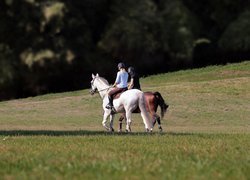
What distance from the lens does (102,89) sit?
84.3 ft

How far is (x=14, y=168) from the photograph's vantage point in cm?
1005

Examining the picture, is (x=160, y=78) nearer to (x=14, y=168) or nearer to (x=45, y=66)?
(x=45, y=66)

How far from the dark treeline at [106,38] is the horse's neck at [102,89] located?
24.6m

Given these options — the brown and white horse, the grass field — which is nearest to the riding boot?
the brown and white horse

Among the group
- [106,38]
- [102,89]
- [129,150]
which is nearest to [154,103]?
[102,89]

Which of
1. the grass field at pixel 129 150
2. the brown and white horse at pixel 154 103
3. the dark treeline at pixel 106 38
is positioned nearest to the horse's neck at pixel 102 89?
the brown and white horse at pixel 154 103

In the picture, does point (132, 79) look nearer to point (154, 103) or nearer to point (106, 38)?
point (154, 103)

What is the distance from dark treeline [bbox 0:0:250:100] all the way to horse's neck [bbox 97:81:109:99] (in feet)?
80.8

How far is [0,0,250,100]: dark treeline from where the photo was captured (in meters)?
51.3

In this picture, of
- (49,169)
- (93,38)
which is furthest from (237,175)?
(93,38)

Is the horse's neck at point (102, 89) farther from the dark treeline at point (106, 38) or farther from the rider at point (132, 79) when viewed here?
the dark treeline at point (106, 38)

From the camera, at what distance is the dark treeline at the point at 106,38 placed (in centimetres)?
5128

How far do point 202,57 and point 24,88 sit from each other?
52.5 feet

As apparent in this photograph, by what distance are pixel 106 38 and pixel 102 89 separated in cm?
2897
